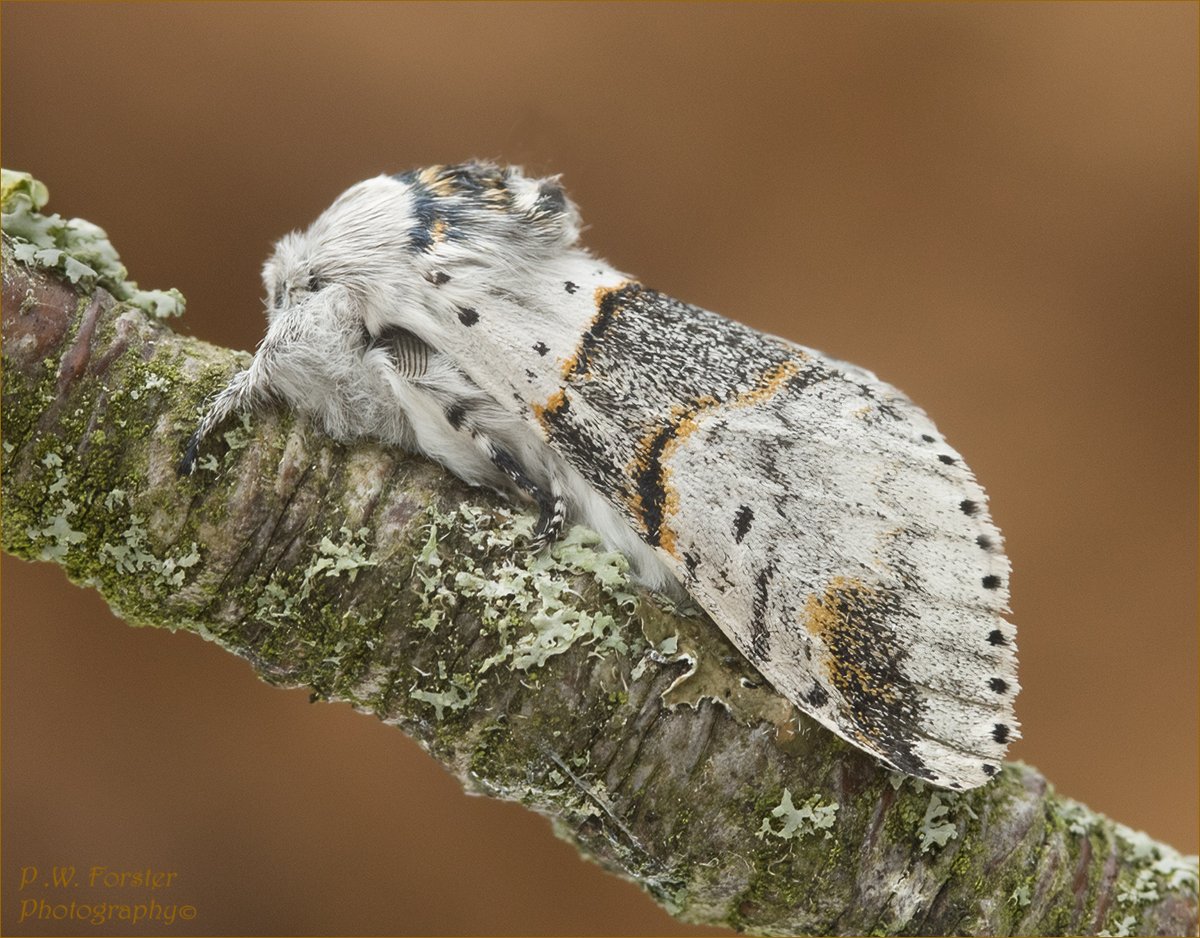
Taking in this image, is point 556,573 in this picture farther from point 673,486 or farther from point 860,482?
point 860,482

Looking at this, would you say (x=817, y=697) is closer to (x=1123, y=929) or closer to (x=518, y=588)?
(x=518, y=588)

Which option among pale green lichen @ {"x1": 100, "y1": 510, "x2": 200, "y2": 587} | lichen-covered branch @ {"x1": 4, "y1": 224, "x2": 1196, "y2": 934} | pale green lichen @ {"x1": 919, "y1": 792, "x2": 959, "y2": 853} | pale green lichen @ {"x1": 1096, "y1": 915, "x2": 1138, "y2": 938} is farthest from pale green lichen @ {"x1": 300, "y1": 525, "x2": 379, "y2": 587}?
pale green lichen @ {"x1": 1096, "y1": 915, "x2": 1138, "y2": 938}

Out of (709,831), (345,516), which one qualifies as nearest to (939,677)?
(709,831)

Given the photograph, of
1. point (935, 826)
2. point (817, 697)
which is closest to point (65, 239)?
point (817, 697)

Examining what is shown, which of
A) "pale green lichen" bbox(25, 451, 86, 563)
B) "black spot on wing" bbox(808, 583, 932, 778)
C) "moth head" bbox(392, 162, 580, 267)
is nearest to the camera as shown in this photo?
"pale green lichen" bbox(25, 451, 86, 563)

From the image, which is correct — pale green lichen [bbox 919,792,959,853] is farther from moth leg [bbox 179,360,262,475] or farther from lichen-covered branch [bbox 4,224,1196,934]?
moth leg [bbox 179,360,262,475]
